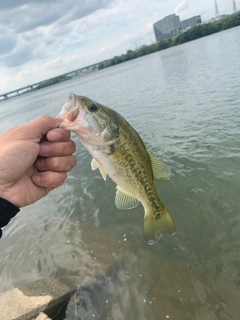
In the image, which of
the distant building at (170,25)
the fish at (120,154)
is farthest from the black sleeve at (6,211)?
the distant building at (170,25)

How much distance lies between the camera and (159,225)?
4152 mm

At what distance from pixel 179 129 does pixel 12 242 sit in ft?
31.4

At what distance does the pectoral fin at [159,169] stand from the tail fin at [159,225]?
525mm

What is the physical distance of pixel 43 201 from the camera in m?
11.9

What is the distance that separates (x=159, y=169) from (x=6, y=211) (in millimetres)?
2119

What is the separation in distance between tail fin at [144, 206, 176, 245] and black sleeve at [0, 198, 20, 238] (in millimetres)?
1930

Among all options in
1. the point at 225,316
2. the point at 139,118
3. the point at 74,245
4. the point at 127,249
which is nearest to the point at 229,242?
the point at 225,316

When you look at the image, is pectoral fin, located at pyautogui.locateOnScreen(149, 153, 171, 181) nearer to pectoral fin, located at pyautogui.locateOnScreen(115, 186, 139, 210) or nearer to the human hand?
pectoral fin, located at pyautogui.locateOnScreen(115, 186, 139, 210)

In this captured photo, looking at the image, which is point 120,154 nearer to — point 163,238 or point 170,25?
point 163,238

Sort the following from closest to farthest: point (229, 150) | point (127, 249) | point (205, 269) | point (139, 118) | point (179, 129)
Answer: point (205, 269) → point (127, 249) → point (229, 150) → point (179, 129) → point (139, 118)

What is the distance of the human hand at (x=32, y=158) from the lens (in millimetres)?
3197

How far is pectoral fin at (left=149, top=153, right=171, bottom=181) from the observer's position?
3947mm

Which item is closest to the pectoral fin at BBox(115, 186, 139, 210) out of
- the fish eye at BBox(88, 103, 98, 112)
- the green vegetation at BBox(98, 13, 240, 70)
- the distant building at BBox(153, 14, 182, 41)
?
the fish eye at BBox(88, 103, 98, 112)

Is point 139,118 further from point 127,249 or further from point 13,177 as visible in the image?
point 13,177
